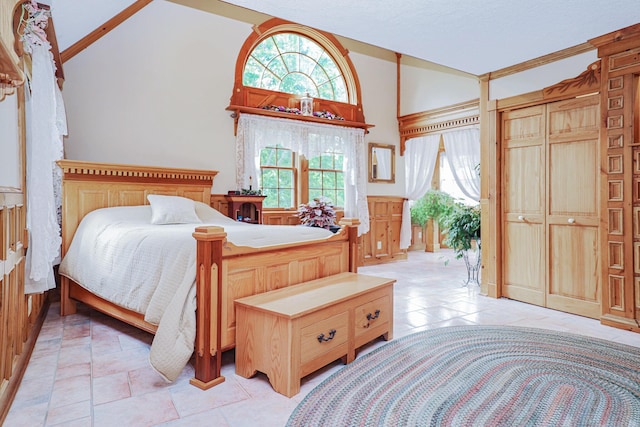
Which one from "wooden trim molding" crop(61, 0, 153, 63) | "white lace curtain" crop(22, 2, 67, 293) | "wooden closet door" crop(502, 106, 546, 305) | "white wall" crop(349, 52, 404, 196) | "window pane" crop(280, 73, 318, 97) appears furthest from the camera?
"white wall" crop(349, 52, 404, 196)

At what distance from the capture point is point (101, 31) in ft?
13.5

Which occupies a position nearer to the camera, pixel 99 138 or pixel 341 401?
pixel 341 401

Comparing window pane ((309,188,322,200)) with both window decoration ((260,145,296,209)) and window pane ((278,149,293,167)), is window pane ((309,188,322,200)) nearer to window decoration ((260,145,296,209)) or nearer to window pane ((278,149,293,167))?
window decoration ((260,145,296,209))

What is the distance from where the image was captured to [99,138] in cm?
421

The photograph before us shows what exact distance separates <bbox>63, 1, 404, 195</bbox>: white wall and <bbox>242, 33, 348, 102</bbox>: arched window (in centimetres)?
34

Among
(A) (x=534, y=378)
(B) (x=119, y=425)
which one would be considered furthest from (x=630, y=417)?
(B) (x=119, y=425)

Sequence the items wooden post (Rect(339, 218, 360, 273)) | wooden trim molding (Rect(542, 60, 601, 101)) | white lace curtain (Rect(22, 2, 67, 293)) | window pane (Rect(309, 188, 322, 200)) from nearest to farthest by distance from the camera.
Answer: white lace curtain (Rect(22, 2, 67, 293))
wooden post (Rect(339, 218, 360, 273))
wooden trim molding (Rect(542, 60, 601, 101))
window pane (Rect(309, 188, 322, 200))

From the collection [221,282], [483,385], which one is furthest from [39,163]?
[483,385]

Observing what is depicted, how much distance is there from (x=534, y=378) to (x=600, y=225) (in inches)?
70.1

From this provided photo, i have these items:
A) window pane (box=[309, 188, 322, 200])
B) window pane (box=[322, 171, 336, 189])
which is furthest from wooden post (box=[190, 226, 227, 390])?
window pane (box=[322, 171, 336, 189])

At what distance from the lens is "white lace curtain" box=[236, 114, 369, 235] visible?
200 inches

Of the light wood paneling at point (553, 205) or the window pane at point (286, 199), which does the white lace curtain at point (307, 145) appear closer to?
the window pane at point (286, 199)

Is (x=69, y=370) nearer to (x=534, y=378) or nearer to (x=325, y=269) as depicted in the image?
(x=325, y=269)

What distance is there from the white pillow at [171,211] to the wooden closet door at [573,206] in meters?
3.35
